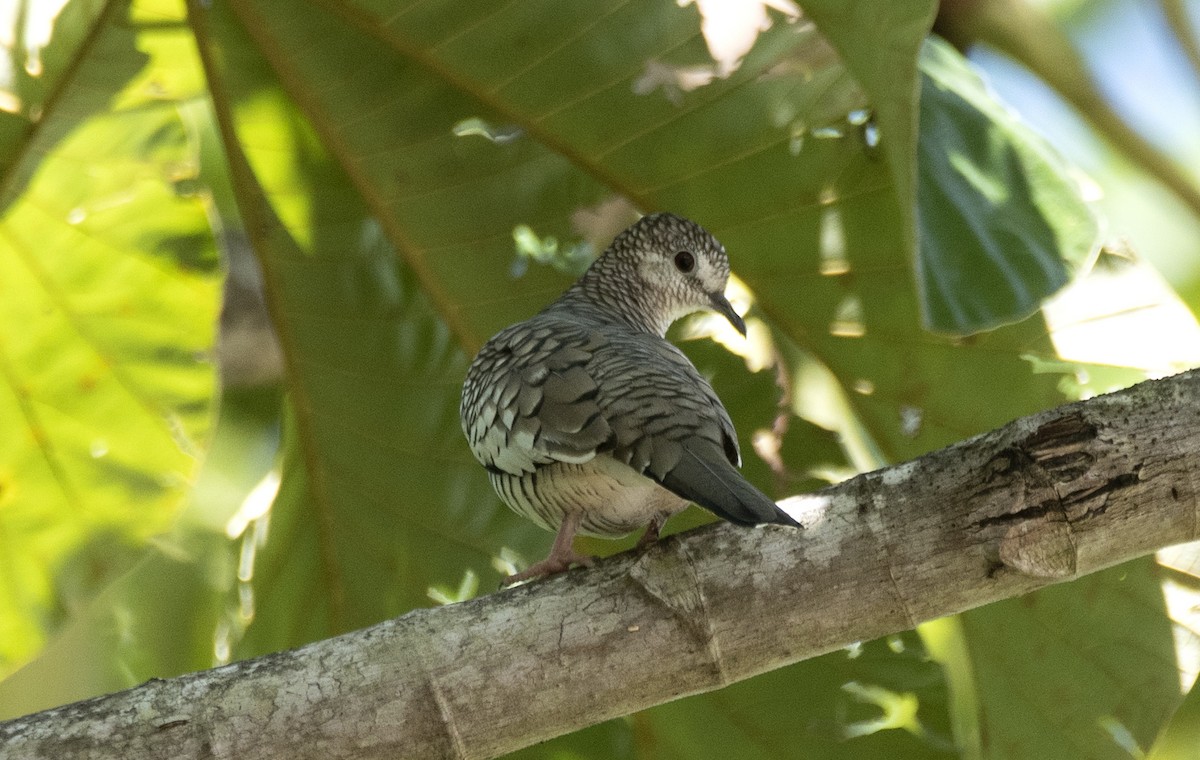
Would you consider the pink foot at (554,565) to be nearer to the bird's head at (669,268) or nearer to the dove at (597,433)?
the dove at (597,433)

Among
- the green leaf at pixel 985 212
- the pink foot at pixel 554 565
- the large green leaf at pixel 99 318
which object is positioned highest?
the large green leaf at pixel 99 318

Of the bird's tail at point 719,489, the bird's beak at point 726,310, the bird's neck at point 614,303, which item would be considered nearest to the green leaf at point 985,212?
the bird's beak at point 726,310

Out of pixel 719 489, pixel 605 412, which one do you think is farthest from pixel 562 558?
pixel 719 489

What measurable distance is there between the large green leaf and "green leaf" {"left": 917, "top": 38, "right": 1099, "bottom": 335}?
5.75 ft

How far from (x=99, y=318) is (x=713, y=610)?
7.12 ft

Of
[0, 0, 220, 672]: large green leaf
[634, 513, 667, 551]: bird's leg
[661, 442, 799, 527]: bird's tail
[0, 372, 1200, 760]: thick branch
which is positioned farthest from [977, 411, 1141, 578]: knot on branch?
[0, 0, 220, 672]: large green leaf

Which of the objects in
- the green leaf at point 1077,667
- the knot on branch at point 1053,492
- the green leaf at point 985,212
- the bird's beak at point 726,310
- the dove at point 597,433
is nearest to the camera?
the knot on branch at point 1053,492

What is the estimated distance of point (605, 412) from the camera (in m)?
1.96

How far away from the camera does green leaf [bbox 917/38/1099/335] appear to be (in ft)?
7.38

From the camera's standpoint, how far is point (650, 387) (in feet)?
6.49

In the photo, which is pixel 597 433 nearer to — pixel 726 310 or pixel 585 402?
pixel 585 402

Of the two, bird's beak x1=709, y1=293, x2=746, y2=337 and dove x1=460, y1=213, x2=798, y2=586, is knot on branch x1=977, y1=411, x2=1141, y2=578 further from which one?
bird's beak x1=709, y1=293, x2=746, y2=337

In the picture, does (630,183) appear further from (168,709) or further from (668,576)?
(168,709)

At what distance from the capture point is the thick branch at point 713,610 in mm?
1681
